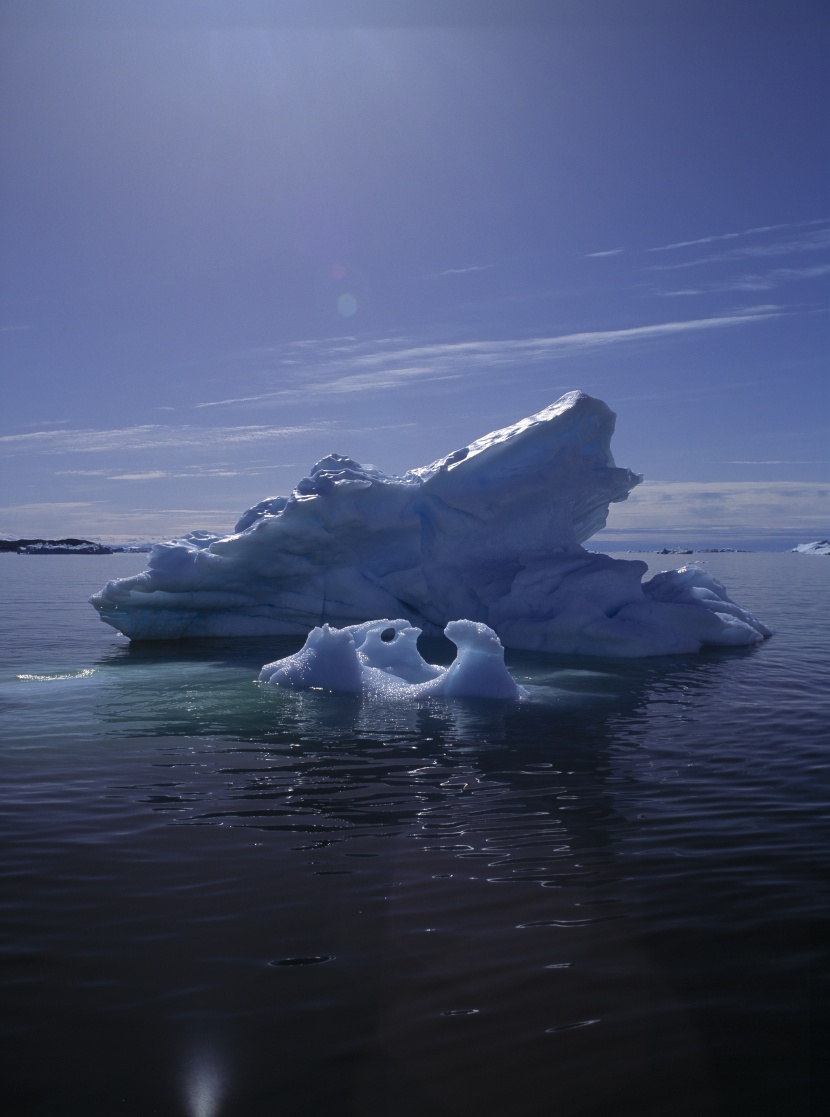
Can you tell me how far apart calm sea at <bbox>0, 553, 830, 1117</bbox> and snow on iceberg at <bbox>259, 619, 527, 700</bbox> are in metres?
2.13

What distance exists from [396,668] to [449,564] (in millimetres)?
7447

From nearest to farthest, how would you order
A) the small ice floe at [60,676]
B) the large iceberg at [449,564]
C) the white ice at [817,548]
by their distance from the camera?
the small ice floe at [60,676] < the large iceberg at [449,564] < the white ice at [817,548]

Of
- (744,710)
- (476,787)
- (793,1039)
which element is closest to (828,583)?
(744,710)

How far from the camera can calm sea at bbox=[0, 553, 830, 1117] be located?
3529mm

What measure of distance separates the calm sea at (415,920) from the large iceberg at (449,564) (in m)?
9.17

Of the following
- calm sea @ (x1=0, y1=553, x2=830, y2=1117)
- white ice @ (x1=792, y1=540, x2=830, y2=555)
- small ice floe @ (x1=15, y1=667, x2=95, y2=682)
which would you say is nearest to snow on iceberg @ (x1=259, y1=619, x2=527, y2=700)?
calm sea @ (x1=0, y1=553, x2=830, y2=1117)

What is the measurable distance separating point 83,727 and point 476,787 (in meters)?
5.79

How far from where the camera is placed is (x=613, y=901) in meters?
5.20

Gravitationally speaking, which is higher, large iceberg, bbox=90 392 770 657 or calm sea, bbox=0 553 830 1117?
large iceberg, bbox=90 392 770 657

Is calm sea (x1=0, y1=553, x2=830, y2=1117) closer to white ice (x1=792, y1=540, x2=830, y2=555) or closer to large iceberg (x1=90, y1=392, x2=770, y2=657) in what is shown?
large iceberg (x1=90, y1=392, x2=770, y2=657)

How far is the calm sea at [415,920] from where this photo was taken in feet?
11.6

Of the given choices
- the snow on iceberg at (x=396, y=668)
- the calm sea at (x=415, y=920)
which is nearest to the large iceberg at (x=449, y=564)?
the snow on iceberg at (x=396, y=668)

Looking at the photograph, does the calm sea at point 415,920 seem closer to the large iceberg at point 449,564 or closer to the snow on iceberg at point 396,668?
the snow on iceberg at point 396,668

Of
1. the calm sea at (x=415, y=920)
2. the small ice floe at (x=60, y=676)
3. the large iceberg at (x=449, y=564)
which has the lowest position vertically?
the calm sea at (x=415, y=920)
